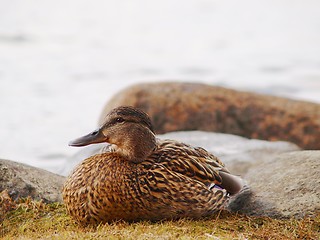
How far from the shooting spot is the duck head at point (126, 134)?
238 inches

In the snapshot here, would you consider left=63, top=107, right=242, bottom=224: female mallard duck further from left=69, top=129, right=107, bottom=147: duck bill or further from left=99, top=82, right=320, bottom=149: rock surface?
left=99, top=82, right=320, bottom=149: rock surface

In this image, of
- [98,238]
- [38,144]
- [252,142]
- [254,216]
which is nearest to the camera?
[98,238]

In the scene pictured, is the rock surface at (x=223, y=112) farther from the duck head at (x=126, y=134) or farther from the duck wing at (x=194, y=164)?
the duck head at (x=126, y=134)

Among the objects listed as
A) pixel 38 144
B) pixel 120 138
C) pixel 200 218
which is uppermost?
pixel 120 138

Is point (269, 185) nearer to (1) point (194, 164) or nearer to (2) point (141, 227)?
(1) point (194, 164)

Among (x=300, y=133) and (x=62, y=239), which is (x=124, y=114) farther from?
Result: (x=300, y=133)

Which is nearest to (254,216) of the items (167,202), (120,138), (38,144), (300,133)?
(167,202)

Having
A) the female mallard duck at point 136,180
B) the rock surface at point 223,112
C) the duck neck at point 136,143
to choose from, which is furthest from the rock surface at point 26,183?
the rock surface at point 223,112

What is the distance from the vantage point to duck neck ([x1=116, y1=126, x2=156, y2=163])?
19.9 ft

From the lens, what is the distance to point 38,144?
12.0 metres

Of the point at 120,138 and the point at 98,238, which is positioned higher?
the point at 120,138

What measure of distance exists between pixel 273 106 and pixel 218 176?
5.02m

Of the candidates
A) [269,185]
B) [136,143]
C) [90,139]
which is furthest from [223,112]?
[90,139]

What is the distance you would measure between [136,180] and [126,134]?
1.27 ft
